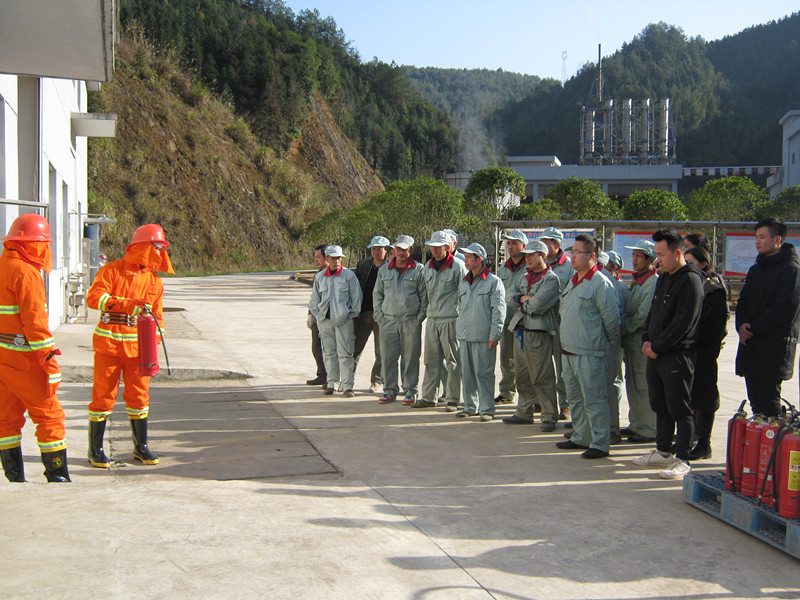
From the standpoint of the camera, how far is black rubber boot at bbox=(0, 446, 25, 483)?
5.34m

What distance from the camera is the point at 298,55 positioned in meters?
67.6

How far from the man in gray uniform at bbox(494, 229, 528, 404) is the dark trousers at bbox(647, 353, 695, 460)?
230cm

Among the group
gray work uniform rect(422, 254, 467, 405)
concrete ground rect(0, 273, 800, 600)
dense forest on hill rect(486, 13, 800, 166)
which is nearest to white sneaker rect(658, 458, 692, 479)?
concrete ground rect(0, 273, 800, 600)

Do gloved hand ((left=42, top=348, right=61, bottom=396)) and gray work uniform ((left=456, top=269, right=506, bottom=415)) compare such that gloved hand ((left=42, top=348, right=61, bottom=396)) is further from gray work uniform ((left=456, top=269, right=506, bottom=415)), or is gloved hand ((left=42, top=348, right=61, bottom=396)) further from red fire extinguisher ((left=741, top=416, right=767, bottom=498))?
red fire extinguisher ((left=741, top=416, right=767, bottom=498))

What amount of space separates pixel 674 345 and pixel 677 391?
368mm

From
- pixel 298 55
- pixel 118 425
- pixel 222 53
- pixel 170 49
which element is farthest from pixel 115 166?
pixel 118 425

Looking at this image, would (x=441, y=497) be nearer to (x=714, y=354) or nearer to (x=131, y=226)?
(x=714, y=354)

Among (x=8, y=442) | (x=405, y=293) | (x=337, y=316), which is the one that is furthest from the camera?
(x=337, y=316)

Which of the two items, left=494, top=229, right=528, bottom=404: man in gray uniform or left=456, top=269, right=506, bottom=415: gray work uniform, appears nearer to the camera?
left=456, top=269, right=506, bottom=415: gray work uniform

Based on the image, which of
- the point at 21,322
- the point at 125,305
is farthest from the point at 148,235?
A: the point at 21,322

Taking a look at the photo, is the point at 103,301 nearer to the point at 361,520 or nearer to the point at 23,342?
the point at 23,342

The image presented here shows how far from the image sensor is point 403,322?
919 cm

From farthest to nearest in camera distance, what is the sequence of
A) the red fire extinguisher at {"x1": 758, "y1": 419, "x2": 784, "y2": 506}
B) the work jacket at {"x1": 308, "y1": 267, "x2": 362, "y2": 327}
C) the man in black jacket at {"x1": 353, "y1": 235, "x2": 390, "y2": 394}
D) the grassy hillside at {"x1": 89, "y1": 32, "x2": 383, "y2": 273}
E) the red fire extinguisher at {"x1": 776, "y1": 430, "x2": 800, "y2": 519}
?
the grassy hillside at {"x1": 89, "y1": 32, "x2": 383, "y2": 273} < the man in black jacket at {"x1": 353, "y1": 235, "x2": 390, "y2": 394} < the work jacket at {"x1": 308, "y1": 267, "x2": 362, "y2": 327} < the red fire extinguisher at {"x1": 758, "y1": 419, "x2": 784, "y2": 506} < the red fire extinguisher at {"x1": 776, "y1": 430, "x2": 800, "y2": 519}

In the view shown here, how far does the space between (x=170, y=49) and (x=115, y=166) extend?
48.2 feet
